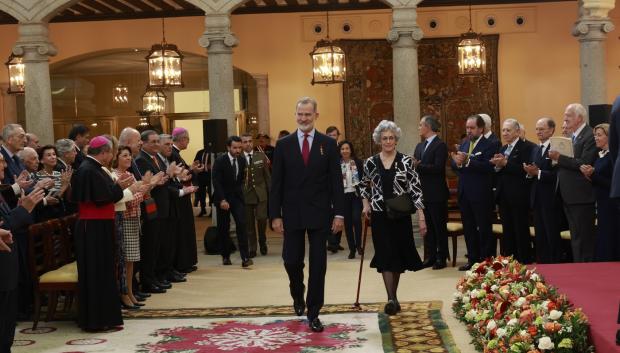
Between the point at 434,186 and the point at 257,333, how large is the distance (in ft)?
12.8

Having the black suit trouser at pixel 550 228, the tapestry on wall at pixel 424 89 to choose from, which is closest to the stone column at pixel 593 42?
the black suit trouser at pixel 550 228

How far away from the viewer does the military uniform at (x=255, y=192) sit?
12461 mm

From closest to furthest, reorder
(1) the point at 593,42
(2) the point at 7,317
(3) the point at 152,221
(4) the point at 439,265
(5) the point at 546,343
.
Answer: (5) the point at 546,343
(2) the point at 7,317
(3) the point at 152,221
(4) the point at 439,265
(1) the point at 593,42

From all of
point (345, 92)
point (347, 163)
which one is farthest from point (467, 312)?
point (345, 92)

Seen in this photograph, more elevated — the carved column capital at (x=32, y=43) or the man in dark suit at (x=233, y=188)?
the carved column capital at (x=32, y=43)

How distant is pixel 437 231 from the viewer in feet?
35.7

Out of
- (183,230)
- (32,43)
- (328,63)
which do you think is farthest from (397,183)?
(32,43)

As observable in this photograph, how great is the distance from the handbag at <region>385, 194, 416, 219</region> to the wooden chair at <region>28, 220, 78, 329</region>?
2.76 m

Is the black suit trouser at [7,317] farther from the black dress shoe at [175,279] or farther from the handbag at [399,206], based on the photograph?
the black dress shoe at [175,279]

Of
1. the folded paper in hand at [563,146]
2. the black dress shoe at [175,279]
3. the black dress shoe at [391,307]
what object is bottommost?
the black dress shoe at [175,279]

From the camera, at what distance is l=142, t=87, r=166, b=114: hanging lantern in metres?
18.5

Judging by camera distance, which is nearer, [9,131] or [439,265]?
[9,131]

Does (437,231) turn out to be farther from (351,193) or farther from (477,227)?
(351,193)

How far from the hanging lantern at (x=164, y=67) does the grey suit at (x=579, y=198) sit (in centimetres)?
741
